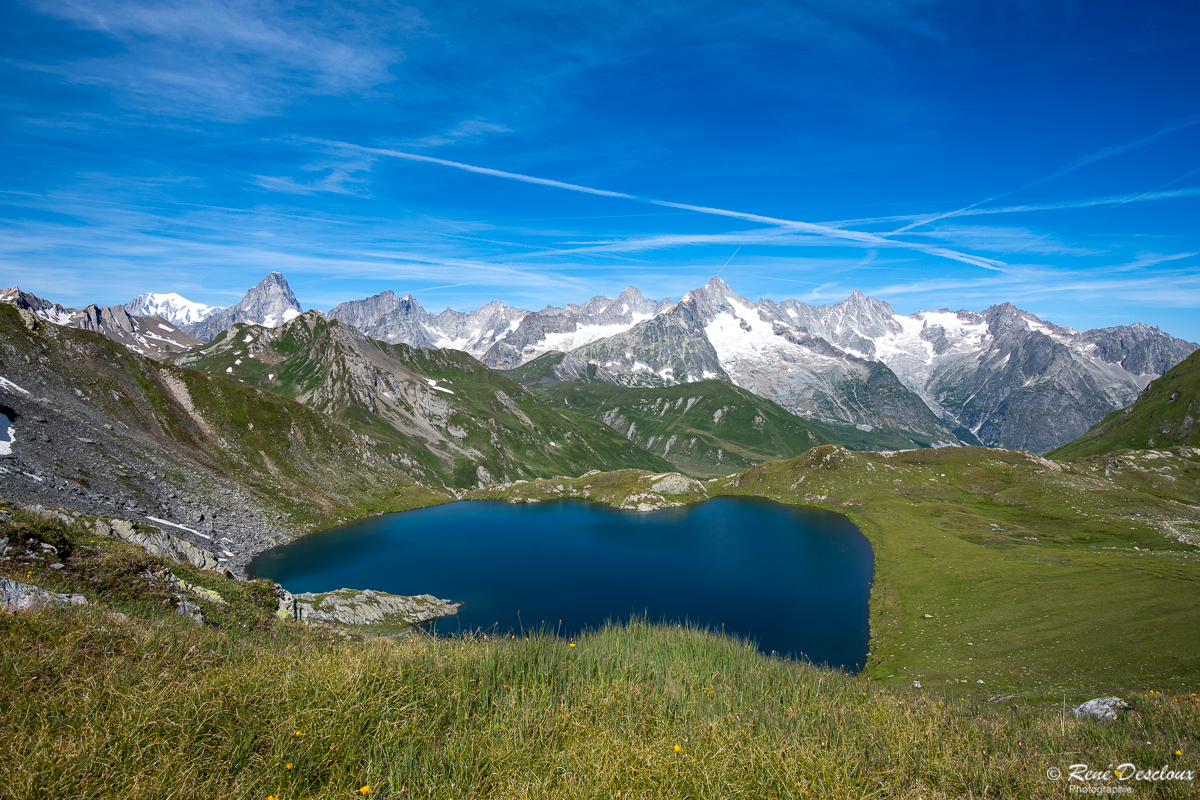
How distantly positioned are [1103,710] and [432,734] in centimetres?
2624

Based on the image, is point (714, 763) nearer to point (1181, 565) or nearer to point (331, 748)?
point (331, 748)

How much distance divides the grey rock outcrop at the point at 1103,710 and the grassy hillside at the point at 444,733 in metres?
2.64

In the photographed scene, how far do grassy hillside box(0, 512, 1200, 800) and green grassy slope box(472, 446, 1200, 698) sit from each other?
3277cm

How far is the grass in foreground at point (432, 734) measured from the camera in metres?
7.99

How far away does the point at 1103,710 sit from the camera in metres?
20.0

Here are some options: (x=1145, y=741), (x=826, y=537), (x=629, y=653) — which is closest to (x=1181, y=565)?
(x=826, y=537)

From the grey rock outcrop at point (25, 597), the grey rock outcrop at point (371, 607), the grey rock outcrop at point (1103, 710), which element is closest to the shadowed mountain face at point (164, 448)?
the grey rock outcrop at point (371, 607)

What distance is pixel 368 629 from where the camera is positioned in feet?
167

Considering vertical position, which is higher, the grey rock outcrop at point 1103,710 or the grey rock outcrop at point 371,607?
the grey rock outcrop at point 1103,710

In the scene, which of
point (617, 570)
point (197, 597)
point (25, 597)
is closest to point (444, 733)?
point (25, 597)

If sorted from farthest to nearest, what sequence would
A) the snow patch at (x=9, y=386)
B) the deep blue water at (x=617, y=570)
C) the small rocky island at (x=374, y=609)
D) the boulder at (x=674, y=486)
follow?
the boulder at (x=674, y=486)
the snow patch at (x=9, y=386)
the deep blue water at (x=617, y=570)
the small rocky island at (x=374, y=609)

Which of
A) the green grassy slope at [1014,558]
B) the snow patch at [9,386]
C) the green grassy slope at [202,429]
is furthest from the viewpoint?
the green grassy slope at [202,429]

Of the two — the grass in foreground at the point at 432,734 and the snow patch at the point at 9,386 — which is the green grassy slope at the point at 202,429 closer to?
the snow patch at the point at 9,386

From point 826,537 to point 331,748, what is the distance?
115350mm
